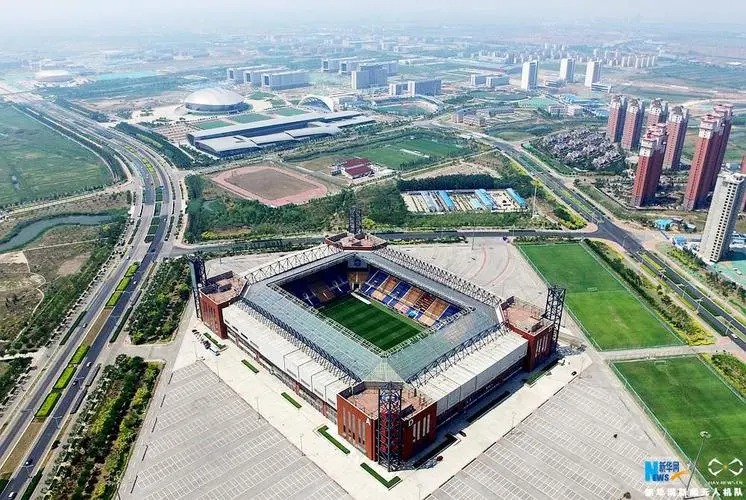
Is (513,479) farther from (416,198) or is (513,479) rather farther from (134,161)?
(134,161)

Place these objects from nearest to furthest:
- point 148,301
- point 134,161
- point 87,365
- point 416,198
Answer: point 87,365 → point 148,301 → point 416,198 → point 134,161

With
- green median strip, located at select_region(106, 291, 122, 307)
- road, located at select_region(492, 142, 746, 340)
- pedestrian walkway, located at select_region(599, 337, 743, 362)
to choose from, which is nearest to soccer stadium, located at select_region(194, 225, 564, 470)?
pedestrian walkway, located at select_region(599, 337, 743, 362)

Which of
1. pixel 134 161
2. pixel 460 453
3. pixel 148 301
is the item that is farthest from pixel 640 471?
pixel 134 161

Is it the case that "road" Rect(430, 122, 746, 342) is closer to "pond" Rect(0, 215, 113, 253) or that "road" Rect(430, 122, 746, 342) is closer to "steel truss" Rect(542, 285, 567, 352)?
"steel truss" Rect(542, 285, 567, 352)

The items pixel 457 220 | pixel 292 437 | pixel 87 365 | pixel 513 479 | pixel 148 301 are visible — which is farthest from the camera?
pixel 457 220

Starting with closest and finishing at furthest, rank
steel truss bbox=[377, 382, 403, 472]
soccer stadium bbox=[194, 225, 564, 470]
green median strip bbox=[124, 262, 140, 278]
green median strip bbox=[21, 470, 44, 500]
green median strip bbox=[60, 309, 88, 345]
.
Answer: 1. green median strip bbox=[21, 470, 44, 500]
2. steel truss bbox=[377, 382, 403, 472]
3. soccer stadium bbox=[194, 225, 564, 470]
4. green median strip bbox=[60, 309, 88, 345]
5. green median strip bbox=[124, 262, 140, 278]

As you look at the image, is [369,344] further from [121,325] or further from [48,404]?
[121,325]
